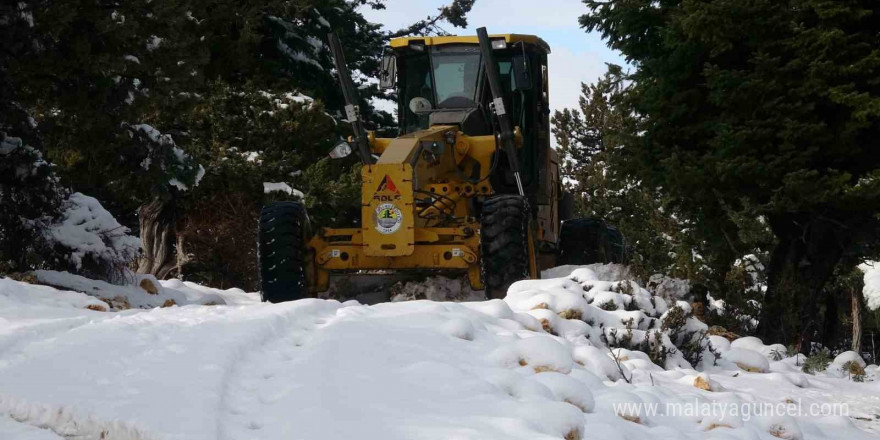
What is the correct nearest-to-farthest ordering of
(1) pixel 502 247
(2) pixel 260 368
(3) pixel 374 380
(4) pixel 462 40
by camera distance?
1. (3) pixel 374 380
2. (2) pixel 260 368
3. (1) pixel 502 247
4. (4) pixel 462 40

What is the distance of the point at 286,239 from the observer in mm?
10914

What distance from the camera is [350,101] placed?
39.4 feet

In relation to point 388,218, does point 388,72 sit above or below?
above

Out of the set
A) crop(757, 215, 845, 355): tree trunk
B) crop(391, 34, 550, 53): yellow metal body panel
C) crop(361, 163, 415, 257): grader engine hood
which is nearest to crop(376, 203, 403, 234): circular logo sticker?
crop(361, 163, 415, 257): grader engine hood

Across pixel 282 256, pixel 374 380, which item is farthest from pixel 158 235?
pixel 374 380

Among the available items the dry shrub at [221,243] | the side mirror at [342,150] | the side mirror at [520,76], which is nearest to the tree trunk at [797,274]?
the side mirror at [520,76]

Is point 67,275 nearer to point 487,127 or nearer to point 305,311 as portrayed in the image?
point 305,311

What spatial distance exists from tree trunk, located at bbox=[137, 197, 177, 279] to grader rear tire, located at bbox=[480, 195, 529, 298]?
9666mm

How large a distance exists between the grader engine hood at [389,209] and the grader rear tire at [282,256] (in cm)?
82

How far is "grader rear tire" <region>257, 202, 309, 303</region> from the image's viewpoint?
10820mm

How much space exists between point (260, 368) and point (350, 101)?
6621 mm

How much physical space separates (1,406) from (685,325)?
19.0 feet

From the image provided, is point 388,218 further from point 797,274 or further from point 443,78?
point 797,274

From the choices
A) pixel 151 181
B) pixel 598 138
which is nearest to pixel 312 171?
pixel 151 181
